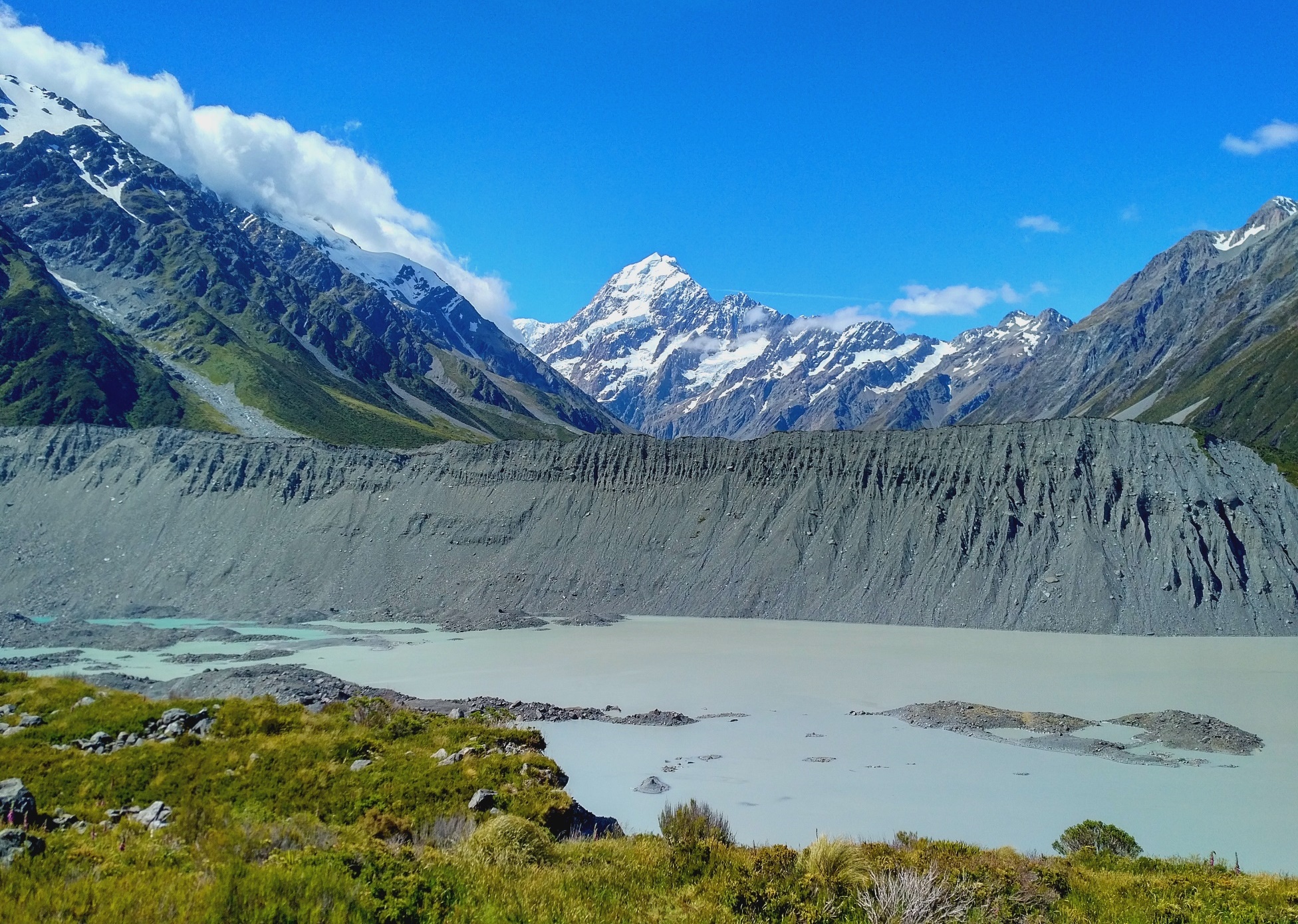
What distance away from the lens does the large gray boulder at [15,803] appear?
10.4 metres

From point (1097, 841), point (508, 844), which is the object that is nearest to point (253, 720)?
point (508, 844)

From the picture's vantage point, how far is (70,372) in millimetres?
144250

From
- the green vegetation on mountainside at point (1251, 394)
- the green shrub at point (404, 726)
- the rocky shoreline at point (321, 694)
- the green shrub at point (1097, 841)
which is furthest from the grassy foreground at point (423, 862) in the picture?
the green vegetation on mountainside at point (1251, 394)

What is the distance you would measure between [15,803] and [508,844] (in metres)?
6.22

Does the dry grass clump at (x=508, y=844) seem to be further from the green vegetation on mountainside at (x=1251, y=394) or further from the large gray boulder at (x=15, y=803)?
the green vegetation on mountainside at (x=1251, y=394)

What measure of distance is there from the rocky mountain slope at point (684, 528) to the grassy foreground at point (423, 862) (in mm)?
43225

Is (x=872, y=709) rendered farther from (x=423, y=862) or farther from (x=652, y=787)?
(x=423, y=862)

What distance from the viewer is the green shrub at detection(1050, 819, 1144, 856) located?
16000 mm

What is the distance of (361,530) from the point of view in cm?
6919

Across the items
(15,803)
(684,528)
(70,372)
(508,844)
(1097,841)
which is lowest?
(15,803)

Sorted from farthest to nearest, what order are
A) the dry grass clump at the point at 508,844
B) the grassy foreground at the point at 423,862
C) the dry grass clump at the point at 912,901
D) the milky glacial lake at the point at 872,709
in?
the milky glacial lake at the point at 872,709
the dry grass clump at the point at 508,844
the dry grass clump at the point at 912,901
the grassy foreground at the point at 423,862

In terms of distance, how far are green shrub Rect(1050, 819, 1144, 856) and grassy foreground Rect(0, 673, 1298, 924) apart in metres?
1.16

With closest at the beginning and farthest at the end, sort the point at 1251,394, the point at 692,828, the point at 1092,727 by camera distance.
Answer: the point at 692,828 → the point at 1092,727 → the point at 1251,394

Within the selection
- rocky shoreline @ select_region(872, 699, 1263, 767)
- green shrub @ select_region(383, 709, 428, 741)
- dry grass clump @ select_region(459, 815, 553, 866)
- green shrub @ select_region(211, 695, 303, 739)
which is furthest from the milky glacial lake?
green shrub @ select_region(211, 695, 303, 739)
